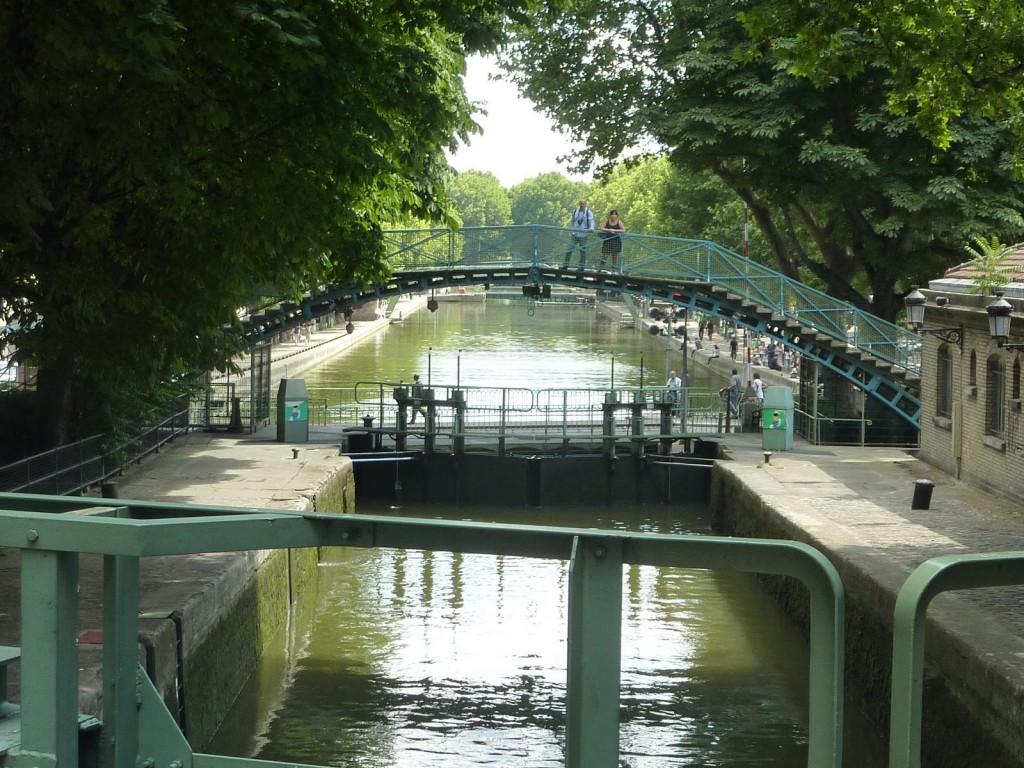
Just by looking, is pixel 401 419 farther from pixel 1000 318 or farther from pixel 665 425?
pixel 1000 318

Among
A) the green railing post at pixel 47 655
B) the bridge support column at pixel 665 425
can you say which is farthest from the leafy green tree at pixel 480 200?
the green railing post at pixel 47 655

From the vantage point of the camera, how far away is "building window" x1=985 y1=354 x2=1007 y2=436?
776 inches

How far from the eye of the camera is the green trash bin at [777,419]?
2533 centimetres

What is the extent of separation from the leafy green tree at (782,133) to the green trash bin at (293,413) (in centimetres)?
872

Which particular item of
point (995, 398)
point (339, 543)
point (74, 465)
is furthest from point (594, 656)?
point (995, 398)

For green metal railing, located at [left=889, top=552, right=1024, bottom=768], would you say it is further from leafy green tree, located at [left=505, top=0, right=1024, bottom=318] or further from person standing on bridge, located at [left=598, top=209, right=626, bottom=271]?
person standing on bridge, located at [left=598, top=209, right=626, bottom=271]

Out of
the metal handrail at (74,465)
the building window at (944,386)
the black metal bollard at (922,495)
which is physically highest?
the building window at (944,386)

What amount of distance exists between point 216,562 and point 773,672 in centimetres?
626

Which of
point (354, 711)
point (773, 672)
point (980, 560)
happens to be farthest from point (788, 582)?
point (980, 560)

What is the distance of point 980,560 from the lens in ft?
10.5

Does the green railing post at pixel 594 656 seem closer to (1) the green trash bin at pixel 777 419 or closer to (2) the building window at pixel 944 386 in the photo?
(2) the building window at pixel 944 386

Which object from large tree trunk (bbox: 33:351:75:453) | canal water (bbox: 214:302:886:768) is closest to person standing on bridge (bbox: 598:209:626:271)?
canal water (bbox: 214:302:886:768)

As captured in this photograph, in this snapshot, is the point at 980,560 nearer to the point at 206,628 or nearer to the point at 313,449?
the point at 206,628

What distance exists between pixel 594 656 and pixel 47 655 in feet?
4.55
